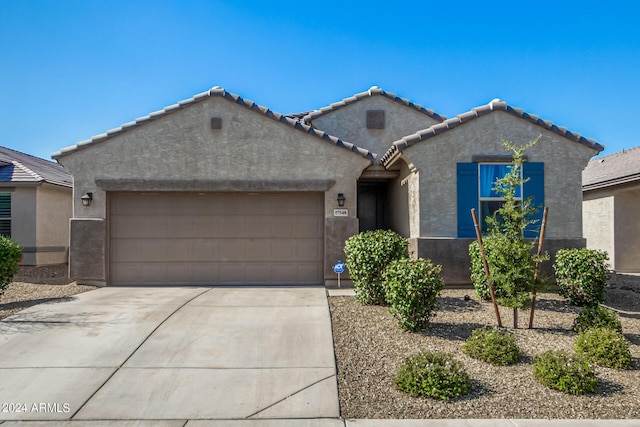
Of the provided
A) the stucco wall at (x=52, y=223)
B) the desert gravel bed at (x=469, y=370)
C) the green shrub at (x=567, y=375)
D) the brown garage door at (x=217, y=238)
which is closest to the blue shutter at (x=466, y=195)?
the desert gravel bed at (x=469, y=370)

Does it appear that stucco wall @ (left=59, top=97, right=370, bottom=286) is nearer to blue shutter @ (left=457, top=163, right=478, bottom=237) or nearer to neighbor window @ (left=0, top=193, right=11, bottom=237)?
blue shutter @ (left=457, top=163, right=478, bottom=237)

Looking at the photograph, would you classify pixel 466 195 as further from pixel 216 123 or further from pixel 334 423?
pixel 334 423

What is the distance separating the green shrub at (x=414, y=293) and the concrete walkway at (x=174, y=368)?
3.82 feet

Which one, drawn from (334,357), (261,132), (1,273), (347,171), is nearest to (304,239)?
(347,171)

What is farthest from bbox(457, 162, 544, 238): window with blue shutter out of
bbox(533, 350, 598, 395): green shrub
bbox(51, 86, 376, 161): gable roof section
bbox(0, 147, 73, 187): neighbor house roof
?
bbox(0, 147, 73, 187): neighbor house roof

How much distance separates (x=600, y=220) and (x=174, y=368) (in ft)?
49.2

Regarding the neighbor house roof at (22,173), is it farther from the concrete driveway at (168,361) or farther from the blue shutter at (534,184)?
the blue shutter at (534,184)

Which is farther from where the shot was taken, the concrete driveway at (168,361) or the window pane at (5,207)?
the window pane at (5,207)

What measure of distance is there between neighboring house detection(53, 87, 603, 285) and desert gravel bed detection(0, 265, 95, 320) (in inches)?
29.2

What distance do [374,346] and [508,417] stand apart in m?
2.04

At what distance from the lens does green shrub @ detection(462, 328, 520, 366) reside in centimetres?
562

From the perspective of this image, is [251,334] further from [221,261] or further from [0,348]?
[221,261]

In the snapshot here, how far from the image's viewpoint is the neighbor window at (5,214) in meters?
13.7

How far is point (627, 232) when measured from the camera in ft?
46.6
